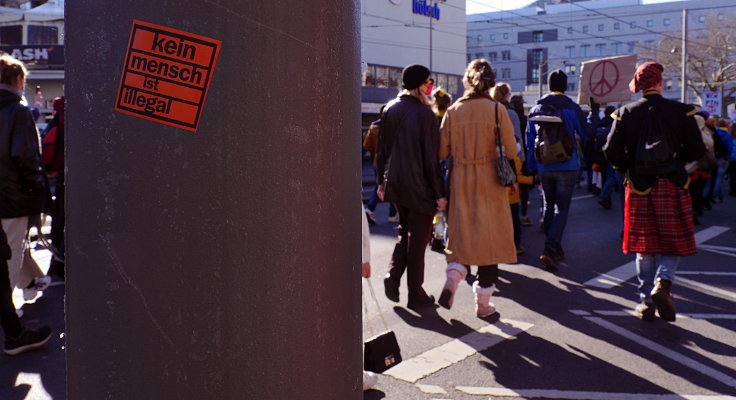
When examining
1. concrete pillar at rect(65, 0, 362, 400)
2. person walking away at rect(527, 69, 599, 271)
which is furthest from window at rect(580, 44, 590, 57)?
concrete pillar at rect(65, 0, 362, 400)

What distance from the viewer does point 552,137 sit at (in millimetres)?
7426

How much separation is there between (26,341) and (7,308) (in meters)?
0.27

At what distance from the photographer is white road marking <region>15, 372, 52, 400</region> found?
13.2 feet

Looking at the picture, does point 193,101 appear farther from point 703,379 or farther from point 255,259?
point 703,379

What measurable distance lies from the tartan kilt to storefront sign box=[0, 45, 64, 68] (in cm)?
4290

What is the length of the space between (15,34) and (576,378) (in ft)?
159

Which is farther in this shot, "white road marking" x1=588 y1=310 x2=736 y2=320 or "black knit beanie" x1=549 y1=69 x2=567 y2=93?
"black knit beanie" x1=549 y1=69 x2=567 y2=93

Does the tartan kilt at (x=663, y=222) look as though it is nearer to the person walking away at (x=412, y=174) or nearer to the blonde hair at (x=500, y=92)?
the person walking away at (x=412, y=174)

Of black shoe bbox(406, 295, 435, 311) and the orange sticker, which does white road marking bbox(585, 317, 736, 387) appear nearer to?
black shoe bbox(406, 295, 435, 311)

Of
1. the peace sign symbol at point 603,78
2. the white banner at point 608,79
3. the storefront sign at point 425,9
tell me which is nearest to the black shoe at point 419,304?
the white banner at point 608,79

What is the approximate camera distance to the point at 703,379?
13.8ft

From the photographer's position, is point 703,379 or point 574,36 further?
point 574,36

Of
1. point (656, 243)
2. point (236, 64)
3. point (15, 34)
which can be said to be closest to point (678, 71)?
point (15, 34)

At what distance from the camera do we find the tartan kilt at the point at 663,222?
528 cm
